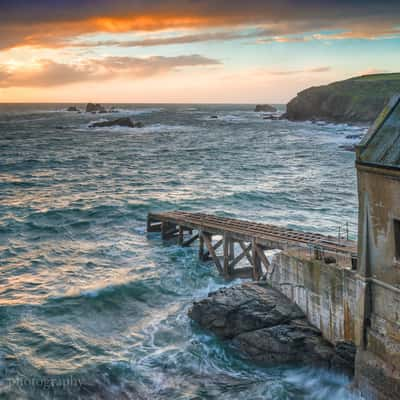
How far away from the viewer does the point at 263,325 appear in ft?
52.9

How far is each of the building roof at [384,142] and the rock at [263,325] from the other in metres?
5.78

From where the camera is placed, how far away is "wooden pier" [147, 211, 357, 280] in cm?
1753

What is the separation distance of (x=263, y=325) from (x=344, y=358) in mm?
2806

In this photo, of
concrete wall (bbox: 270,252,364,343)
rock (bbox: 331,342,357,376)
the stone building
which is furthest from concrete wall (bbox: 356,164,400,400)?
rock (bbox: 331,342,357,376)

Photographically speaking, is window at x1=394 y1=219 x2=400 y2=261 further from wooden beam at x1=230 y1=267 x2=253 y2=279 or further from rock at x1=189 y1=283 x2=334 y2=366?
wooden beam at x1=230 y1=267 x2=253 y2=279

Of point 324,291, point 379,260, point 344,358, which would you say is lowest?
point 344,358

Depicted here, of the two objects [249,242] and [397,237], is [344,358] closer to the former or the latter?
[397,237]

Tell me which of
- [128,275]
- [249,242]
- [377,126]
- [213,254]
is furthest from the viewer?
[213,254]

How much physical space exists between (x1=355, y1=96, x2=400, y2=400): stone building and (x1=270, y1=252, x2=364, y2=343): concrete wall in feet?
1.42

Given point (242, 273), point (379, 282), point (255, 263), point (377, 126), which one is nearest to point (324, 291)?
point (379, 282)

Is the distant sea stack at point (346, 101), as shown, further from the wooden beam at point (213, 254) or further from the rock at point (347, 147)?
the wooden beam at point (213, 254)

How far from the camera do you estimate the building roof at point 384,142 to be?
12406 mm

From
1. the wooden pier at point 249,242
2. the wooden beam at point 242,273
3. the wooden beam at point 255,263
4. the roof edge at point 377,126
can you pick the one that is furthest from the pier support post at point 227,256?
the roof edge at point 377,126

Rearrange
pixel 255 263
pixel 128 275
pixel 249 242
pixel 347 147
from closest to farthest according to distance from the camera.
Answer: pixel 255 263 < pixel 249 242 < pixel 128 275 < pixel 347 147
